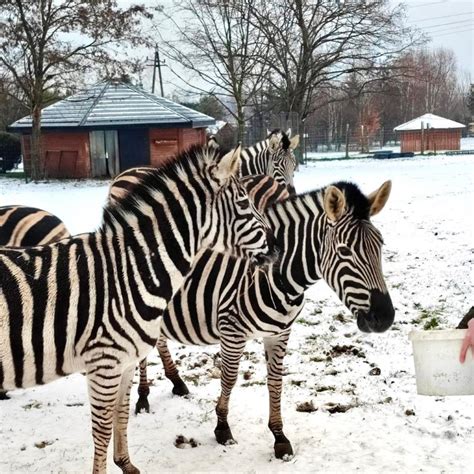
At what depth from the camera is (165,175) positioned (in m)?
3.16

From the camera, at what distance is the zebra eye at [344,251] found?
326 cm

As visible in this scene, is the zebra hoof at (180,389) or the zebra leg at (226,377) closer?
the zebra leg at (226,377)

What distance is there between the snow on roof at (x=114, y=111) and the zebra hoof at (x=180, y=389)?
63.4ft

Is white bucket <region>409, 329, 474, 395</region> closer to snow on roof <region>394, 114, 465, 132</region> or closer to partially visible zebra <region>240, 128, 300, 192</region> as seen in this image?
partially visible zebra <region>240, 128, 300, 192</region>

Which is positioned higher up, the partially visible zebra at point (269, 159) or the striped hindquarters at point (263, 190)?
the partially visible zebra at point (269, 159)

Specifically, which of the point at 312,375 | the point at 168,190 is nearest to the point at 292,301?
the point at 168,190

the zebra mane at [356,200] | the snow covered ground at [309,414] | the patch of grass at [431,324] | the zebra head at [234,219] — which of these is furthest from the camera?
the patch of grass at [431,324]

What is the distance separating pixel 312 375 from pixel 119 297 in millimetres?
2476

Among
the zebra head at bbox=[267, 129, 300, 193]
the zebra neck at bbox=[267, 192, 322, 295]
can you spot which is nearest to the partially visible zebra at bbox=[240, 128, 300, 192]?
the zebra head at bbox=[267, 129, 300, 193]

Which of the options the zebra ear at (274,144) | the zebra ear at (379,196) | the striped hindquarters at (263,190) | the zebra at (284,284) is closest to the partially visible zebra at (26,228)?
the zebra at (284,284)

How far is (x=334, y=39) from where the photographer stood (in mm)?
27719

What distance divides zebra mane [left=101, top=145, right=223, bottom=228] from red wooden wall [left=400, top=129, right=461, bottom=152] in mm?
39030

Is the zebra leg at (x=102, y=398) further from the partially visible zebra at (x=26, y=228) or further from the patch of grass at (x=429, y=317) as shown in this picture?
the patch of grass at (x=429, y=317)

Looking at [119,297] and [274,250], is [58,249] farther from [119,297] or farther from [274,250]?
[274,250]
